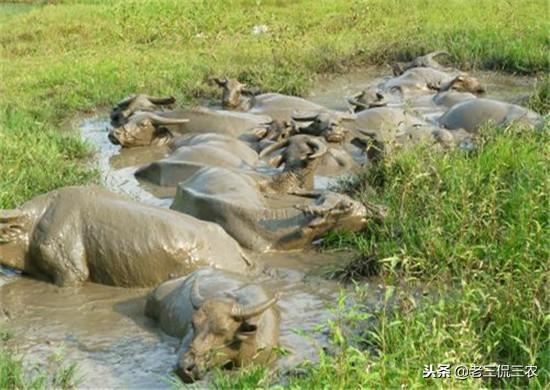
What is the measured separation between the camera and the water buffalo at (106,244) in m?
5.56

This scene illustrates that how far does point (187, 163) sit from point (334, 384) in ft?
13.2

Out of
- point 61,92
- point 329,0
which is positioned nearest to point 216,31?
point 329,0

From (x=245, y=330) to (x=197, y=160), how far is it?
3.40 meters

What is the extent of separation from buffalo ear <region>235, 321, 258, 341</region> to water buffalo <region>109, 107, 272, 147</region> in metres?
4.65

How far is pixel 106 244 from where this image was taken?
5.59m

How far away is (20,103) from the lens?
9969mm

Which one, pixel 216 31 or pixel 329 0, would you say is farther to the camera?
pixel 329 0

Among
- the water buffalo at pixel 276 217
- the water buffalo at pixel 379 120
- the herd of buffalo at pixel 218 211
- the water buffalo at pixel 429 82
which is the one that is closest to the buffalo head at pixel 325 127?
the herd of buffalo at pixel 218 211

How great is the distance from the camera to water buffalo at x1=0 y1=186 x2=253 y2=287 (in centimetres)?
556

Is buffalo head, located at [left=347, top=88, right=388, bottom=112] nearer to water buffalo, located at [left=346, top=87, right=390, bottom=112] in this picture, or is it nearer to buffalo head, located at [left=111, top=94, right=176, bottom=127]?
water buffalo, located at [left=346, top=87, right=390, bottom=112]

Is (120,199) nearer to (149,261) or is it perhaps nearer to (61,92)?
(149,261)

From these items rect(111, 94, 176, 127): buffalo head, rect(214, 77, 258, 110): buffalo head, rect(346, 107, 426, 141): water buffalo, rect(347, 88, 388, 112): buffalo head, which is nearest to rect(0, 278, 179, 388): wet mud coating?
rect(346, 107, 426, 141): water buffalo

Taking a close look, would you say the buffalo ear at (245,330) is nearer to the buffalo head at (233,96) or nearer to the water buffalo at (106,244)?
the water buffalo at (106,244)

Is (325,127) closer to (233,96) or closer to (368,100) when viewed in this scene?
(368,100)
